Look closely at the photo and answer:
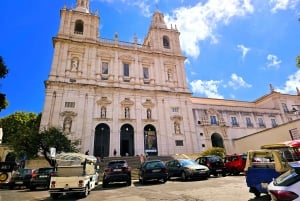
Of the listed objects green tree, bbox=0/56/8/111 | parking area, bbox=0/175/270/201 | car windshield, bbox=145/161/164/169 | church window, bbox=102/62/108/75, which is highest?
church window, bbox=102/62/108/75

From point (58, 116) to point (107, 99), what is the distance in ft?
20.7

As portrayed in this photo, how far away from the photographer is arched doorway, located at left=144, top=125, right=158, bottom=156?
2562 cm

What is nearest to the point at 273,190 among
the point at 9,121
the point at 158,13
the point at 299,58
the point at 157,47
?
the point at 299,58

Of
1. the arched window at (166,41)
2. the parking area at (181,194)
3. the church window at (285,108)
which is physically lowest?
the parking area at (181,194)

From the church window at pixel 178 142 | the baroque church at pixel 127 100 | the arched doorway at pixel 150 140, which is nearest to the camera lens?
the baroque church at pixel 127 100

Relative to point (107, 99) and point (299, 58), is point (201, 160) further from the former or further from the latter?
point (107, 99)

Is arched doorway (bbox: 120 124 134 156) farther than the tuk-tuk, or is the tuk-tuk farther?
arched doorway (bbox: 120 124 134 156)

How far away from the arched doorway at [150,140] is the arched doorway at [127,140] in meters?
1.83

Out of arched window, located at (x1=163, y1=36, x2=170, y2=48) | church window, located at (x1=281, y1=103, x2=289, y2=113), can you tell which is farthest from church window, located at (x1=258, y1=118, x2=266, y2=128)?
arched window, located at (x1=163, y1=36, x2=170, y2=48)

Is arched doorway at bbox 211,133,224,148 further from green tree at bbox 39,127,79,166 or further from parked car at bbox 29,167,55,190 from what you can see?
parked car at bbox 29,167,55,190

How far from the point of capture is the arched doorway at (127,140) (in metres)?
25.1

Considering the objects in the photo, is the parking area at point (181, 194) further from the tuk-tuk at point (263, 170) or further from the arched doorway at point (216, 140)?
the arched doorway at point (216, 140)

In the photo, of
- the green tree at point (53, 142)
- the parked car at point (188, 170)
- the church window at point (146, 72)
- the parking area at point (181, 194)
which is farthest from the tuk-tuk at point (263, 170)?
the church window at point (146, 72)

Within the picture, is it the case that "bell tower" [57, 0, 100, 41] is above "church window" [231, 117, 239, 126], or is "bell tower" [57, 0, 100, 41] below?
above
